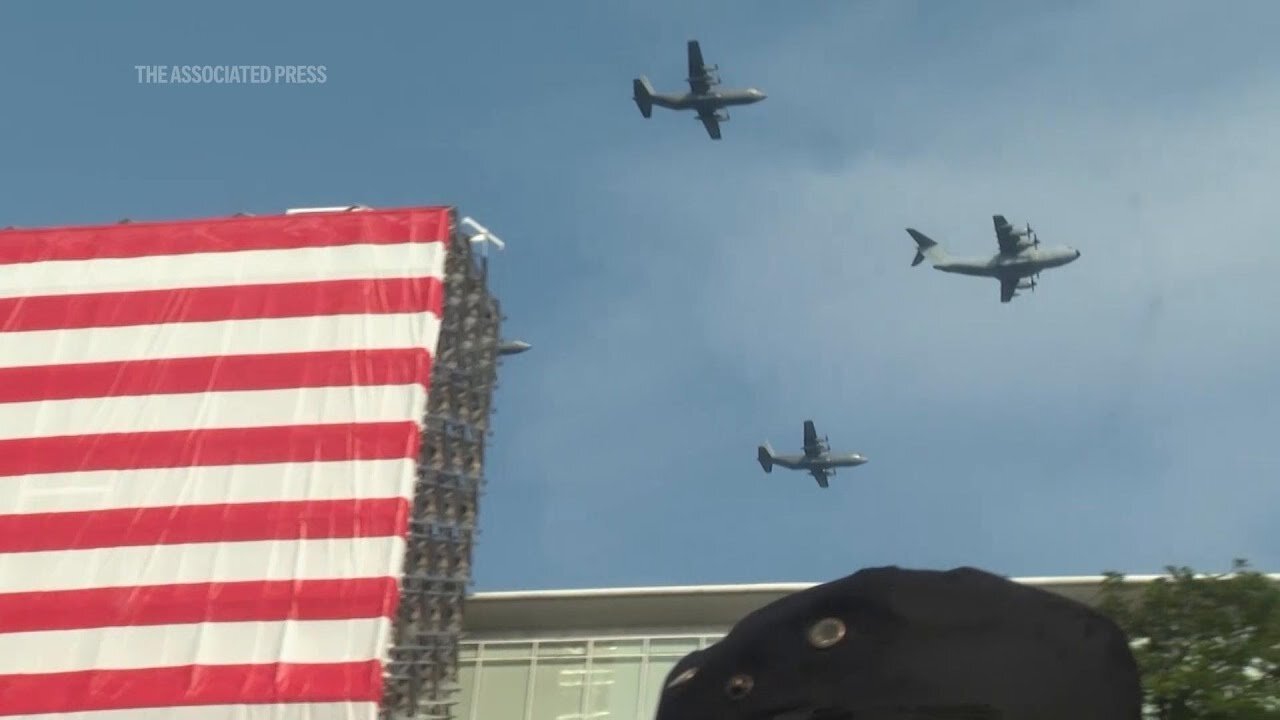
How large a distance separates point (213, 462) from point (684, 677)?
32003 millimetres

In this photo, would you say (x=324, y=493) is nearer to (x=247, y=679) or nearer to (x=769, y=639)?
(x=247, y=679)

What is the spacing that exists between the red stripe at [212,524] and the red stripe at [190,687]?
2.46 m

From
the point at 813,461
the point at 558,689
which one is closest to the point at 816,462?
the point at 813,461

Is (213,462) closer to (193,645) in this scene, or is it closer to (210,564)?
(210,564)

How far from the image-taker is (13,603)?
32094 mm

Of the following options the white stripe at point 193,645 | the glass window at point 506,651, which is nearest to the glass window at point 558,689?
the glass window at point 506,651

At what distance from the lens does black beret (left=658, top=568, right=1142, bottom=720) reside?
1.71 m

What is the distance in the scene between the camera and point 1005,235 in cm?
5825

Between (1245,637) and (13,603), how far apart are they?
25691 mm

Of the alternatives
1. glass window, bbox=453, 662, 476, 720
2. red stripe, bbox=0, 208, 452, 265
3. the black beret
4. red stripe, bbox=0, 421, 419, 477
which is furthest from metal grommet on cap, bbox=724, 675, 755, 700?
red stripe, bbox=0, 208, 452, 265

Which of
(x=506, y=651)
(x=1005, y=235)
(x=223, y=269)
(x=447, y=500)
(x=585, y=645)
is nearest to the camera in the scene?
(x=585, y=645)

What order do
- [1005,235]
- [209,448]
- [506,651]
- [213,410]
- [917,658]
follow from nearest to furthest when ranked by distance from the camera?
1. [917,658]
2. [209,448]
3. [213,410]
4. [506,651]
5. [1005,235]

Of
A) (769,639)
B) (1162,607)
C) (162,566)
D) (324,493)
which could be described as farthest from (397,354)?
(769,639)

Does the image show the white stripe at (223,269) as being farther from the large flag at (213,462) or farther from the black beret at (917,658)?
the black beret at (917,658)
